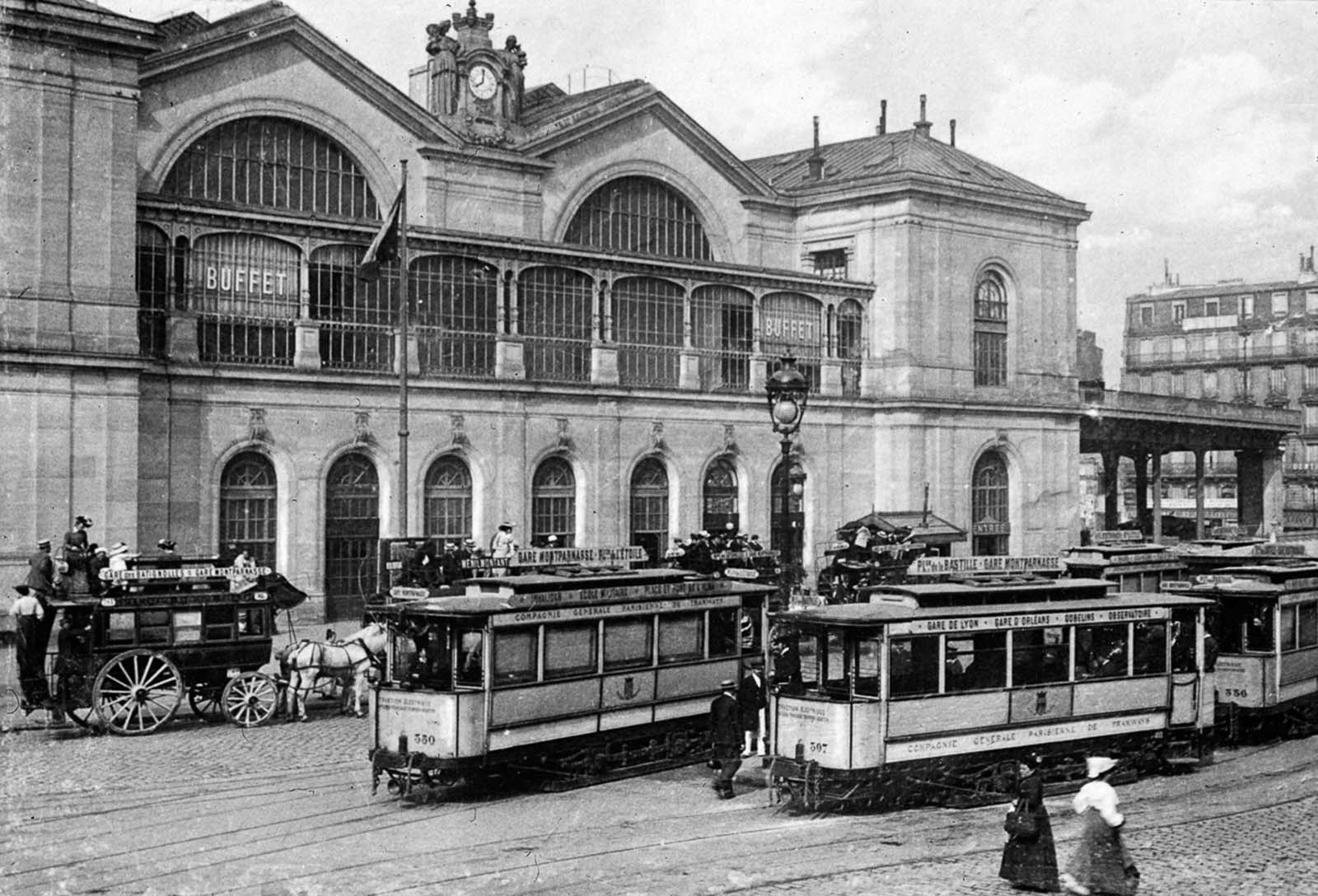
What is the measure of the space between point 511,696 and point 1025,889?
674cm

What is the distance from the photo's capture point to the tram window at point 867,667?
16547 millimetres

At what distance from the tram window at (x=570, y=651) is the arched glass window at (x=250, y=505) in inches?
609

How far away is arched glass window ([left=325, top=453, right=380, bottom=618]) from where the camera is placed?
33.9 meters

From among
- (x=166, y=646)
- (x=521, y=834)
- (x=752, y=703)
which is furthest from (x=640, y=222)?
(x=521, y=834)

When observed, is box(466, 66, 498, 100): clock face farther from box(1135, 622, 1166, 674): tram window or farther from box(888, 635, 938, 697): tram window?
box(888, 635, 938, 697): tram window

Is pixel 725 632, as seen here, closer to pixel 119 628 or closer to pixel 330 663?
pixel 330 663

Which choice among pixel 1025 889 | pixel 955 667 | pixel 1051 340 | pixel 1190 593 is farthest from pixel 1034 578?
pixel 1051 340

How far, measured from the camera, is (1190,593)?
2245 centimetres

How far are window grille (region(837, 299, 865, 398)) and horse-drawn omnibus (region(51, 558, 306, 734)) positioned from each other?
25054 mm

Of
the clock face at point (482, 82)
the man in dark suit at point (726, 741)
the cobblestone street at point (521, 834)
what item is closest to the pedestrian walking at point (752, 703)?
the cobblestone street at point (521, 834)

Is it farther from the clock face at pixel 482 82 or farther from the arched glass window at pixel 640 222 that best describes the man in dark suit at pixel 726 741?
the clock face at pixel 482 82

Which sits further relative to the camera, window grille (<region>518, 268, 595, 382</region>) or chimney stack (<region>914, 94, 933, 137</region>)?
chimney stack (<region>914, 94, 933, 137</region>)

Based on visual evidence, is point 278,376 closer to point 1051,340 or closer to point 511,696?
point 511,696

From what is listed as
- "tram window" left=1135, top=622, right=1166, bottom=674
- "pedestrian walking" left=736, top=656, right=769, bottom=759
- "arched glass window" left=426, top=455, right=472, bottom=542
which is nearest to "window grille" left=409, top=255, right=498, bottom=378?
"arched glass window" left=426, top=455, right=472, bottom=542
